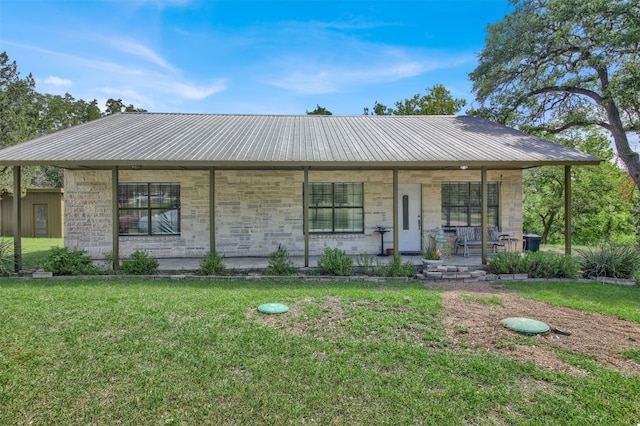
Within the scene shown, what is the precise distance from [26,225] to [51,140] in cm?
1186

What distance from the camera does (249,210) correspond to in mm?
10461

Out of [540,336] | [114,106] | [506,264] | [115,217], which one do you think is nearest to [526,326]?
[540,336]

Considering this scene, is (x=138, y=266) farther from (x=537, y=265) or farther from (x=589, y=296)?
(x=589, y=296)

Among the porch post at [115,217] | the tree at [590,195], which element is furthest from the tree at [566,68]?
the porch post at [115,217]

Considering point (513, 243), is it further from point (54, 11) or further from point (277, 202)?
point (54, 11)

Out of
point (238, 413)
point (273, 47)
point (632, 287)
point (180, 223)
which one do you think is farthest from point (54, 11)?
point (632, 287)

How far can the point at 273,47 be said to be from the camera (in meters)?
14.7

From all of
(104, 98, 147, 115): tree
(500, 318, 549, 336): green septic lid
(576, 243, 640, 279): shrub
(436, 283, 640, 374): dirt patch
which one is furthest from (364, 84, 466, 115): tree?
(104, 98, 147, 115): tree

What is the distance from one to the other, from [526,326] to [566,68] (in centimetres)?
1200

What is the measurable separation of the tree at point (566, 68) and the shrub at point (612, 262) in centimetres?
558

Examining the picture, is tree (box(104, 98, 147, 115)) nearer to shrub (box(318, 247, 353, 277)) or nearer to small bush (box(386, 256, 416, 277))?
shrub (box(318, 247, 353, 277))

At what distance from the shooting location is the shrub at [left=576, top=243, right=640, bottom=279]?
25.2 feet

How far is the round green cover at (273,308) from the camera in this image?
17.1 ft

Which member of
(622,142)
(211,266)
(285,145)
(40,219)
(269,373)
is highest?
(622,142)
